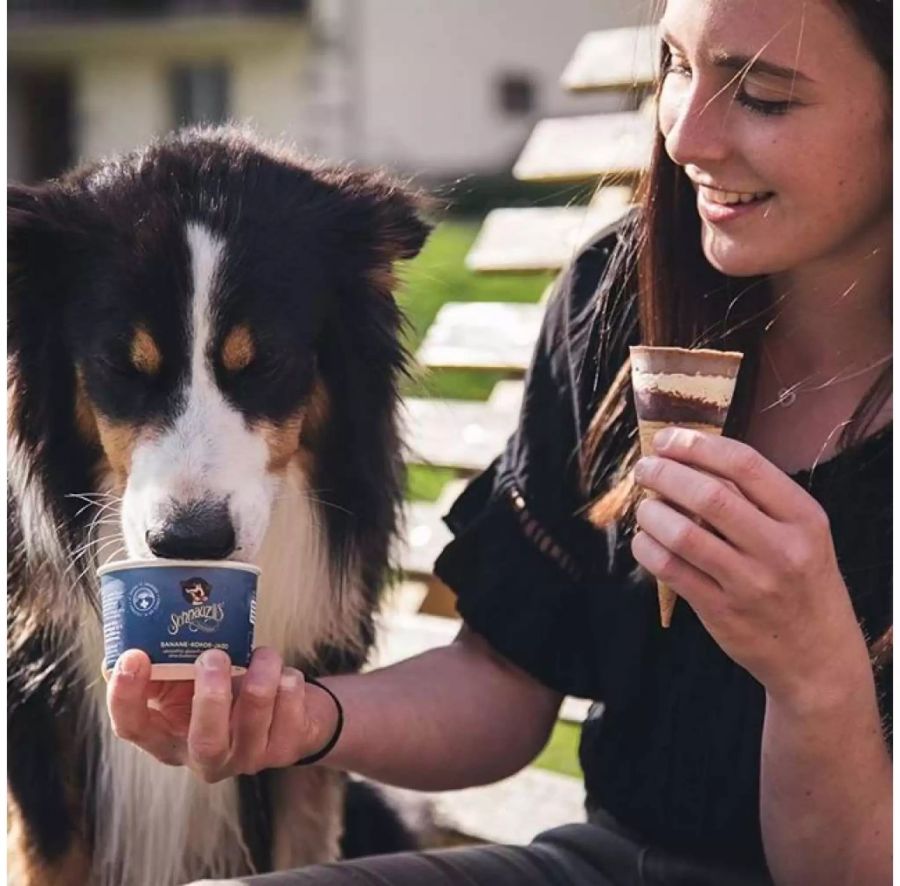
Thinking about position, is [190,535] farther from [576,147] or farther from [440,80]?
[440,80]

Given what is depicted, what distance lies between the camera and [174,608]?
60.2 inches

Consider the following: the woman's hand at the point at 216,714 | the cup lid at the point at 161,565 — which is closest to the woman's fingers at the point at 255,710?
the woman's hand at the point at 216,714

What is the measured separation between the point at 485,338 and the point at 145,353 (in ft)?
4.50

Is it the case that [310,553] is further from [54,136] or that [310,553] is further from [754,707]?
[54,136]

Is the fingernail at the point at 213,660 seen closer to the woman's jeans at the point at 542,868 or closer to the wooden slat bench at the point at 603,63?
the woman's jeans at the point at 542,868

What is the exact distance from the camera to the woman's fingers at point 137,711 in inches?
60.1

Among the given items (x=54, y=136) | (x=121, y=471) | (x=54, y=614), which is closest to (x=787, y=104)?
(x=121, y=471)

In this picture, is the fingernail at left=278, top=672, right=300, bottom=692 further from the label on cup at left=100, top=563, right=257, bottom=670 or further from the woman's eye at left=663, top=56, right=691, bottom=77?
the woman's eye at left=663, top=56, right=691, bottom=77

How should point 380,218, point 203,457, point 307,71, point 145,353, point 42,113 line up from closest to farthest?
point 203,457, point 145,353, point 380,218, point 42,113, point 307,71

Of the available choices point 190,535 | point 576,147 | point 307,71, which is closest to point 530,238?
point 576,147

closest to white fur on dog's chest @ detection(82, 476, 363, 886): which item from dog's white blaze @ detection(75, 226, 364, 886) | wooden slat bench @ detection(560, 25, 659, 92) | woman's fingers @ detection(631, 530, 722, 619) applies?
dog's white blaze @ detection(75, 226, 364, 886)

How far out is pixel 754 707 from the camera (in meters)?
1.82

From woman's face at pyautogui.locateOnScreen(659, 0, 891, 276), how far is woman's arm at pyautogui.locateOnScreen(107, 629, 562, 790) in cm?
65

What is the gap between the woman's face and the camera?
5.34 feet
